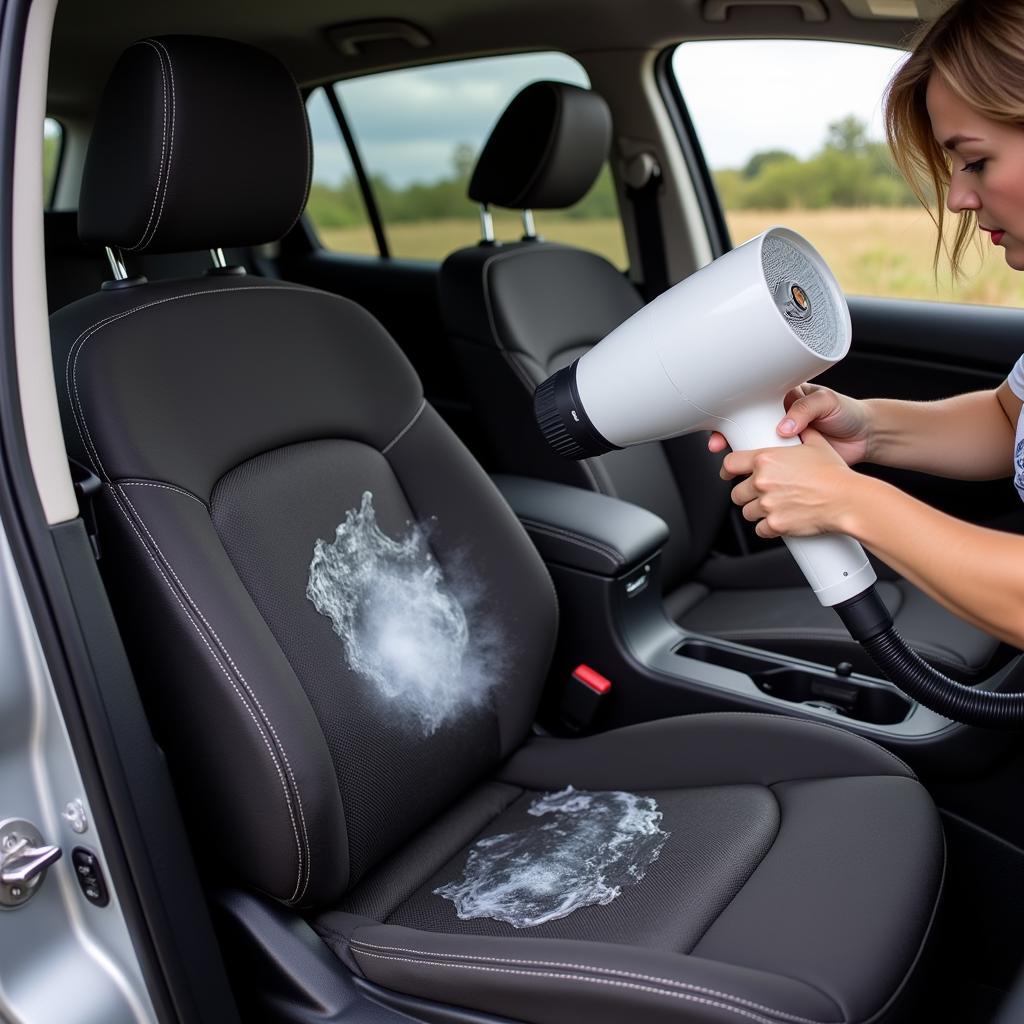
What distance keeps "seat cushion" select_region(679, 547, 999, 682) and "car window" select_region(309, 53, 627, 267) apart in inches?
38.3

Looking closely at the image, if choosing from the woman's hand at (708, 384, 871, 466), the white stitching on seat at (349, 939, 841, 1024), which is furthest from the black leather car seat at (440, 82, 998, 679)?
the white stitching on seat at (349, 939, 841, 1024)

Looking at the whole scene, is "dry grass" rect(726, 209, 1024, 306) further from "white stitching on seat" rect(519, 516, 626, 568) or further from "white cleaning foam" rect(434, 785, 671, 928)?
"white cleaning foam" rect(434, 785, 671, 928)

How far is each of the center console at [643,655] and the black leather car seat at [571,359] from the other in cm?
Answer: 20

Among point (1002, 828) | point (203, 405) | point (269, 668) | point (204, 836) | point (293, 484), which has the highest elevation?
point (203, 405)

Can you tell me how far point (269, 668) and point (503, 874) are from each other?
466mm

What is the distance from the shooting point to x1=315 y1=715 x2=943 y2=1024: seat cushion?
1.15m

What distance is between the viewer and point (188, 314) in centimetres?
151

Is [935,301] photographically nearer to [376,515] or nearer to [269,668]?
[376,515]

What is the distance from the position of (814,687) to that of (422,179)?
650 centimetres

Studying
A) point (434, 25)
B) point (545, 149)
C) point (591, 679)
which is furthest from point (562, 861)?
point (434, 25)

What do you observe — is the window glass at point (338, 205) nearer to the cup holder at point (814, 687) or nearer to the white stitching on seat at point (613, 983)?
the cup holder at point (814, 687)

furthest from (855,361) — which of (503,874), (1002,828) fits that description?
(503,874)

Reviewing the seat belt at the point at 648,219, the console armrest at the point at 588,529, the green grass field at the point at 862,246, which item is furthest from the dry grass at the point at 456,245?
the console armrest at the point at 588,529

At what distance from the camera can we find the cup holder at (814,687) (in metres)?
1.95
